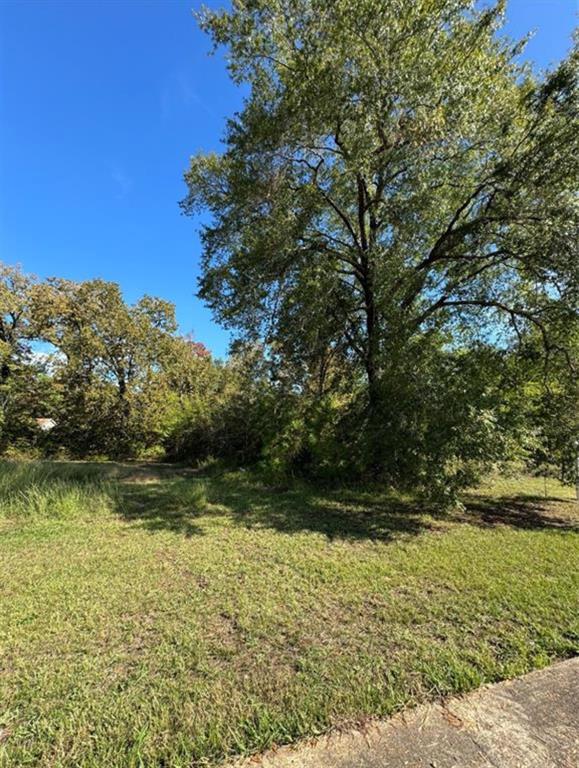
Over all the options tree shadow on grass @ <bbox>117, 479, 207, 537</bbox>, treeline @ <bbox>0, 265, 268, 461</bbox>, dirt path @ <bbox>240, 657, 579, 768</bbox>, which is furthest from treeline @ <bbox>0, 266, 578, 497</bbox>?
dirt path @ <bbox>240, 657, 579, 768</bbox>

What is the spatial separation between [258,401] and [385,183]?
6.00m

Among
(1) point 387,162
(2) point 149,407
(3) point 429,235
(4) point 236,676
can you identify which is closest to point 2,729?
(4) point 236,676

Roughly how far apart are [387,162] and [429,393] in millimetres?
4226

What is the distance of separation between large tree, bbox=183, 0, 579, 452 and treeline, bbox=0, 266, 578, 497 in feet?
2.11

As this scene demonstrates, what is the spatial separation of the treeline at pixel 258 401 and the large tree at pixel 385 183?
0.64m

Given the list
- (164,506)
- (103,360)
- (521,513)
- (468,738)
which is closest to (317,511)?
(164,506)

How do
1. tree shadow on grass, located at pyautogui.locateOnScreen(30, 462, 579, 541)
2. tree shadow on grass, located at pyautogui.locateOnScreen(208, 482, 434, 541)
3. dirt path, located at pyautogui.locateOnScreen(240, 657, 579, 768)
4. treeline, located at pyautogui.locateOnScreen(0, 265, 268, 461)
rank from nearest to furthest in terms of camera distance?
dirt path, located at pyautogui.locateOnScreen(240, 657, 579, 768), tree shadow on grass, located at pyautogui.locateOnScreen(208, 482, 434, 541), tree shadow on grass, located at pyautogui.locateOnScreen(30, 462, 579, 541), treeline, located at pyautogui.locateOnScreen(0, 265, 268, 461)

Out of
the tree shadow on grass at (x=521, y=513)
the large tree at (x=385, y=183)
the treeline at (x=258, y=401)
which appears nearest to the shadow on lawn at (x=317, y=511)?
the tree shadow on grass at (x=521, y=513)

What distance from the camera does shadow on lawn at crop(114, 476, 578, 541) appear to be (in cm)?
511

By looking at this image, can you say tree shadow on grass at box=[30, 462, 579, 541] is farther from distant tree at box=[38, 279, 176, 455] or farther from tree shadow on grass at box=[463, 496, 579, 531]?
distant tree at box=[38, 279, 176, 455]

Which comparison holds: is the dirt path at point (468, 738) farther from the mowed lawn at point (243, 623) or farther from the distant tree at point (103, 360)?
the distant tree at point (103, 360)

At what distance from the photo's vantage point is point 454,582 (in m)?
3.39

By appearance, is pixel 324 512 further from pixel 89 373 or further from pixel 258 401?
pixel 89 373

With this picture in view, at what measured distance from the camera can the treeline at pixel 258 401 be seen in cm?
564
